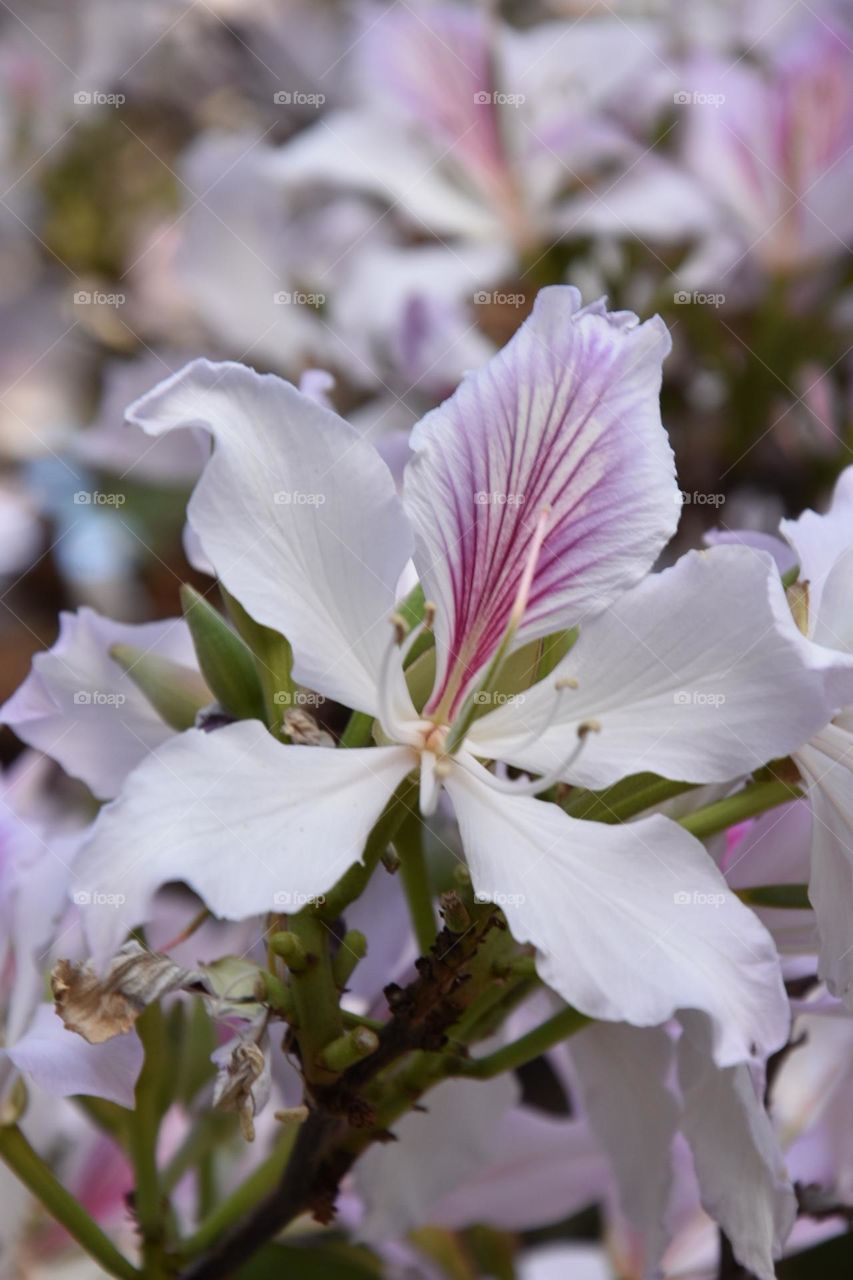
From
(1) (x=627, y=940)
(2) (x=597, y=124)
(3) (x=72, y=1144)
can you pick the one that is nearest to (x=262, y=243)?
(2) (x=597, y=124)

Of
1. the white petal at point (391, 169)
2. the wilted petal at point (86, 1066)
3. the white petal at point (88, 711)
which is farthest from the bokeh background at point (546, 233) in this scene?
the wilted petal at point (86, 1066)

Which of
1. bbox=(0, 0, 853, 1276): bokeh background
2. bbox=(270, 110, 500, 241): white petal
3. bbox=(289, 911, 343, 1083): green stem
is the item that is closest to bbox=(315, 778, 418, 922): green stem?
bbox=(289, 911, 343, 1083): green stem

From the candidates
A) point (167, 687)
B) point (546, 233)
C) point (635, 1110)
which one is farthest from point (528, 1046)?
point (546, 233)

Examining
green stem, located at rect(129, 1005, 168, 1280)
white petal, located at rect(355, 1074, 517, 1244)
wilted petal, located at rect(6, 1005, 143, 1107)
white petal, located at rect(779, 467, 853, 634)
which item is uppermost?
white petal, located at rect(779, 467, 853, 634)

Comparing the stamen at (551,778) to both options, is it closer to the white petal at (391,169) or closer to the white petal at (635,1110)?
the white petal at (635,1110)

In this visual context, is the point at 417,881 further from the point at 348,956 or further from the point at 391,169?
the point at 391,169

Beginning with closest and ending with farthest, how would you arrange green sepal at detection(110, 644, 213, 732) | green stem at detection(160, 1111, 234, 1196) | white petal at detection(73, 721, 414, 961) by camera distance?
white petal at detection(73, 721, 414, 961)
green sepal at detection(110, 644, 213, 732)
green stem at detection(160, 1111, 234, 1196)

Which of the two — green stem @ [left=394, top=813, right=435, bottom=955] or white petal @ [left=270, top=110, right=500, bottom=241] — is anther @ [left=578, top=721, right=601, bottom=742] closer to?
green stem @ [left=394, top=813, right=435, bottom=955]
